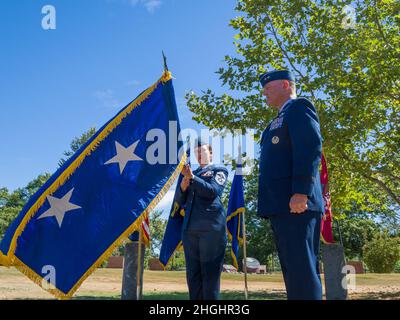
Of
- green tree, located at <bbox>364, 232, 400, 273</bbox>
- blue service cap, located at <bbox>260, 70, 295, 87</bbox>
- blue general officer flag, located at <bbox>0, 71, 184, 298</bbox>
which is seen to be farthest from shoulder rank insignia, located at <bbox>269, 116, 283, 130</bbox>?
green tree, located at <bbox>364, 232, 400, 273</bbox>

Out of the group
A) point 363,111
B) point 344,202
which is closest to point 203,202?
point 363,111

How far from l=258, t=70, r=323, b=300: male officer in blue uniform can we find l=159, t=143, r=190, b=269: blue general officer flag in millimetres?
1941

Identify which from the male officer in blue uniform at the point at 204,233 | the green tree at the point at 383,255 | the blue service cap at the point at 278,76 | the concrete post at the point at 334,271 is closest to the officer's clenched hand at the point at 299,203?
the blue service cap at the point at 278,76

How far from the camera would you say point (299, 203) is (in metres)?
3.05

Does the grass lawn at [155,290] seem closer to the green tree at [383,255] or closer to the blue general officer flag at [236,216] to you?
the blue general officer flag at [236,216]

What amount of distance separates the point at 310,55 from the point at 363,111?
236 cm

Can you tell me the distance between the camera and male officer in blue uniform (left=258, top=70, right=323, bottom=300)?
3025 mm

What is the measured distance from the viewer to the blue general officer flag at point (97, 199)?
4.60m

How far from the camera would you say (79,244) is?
15.5 feet

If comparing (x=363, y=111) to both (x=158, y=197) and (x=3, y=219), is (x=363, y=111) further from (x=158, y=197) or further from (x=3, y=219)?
(x=3, y=219)

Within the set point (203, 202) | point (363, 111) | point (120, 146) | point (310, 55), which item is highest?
point (310, 55)

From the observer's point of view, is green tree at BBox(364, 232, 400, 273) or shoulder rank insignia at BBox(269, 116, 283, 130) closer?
shoulder rank insignia at BBox(269, 116, 283, 130)

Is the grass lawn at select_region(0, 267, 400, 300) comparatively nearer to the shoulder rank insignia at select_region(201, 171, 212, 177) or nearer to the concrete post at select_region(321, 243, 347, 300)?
the concrete post at select_region(321, 243, 347, 300)
